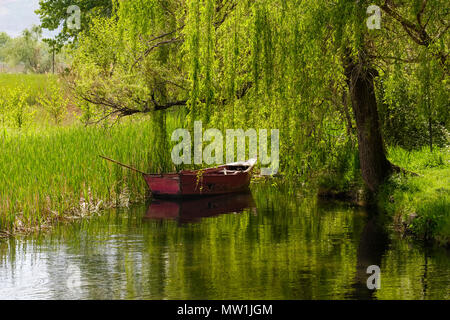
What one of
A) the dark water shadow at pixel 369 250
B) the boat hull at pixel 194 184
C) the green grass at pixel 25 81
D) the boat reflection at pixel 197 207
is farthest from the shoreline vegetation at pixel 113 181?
the green grass at pixel 25 81

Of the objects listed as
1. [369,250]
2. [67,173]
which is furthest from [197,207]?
[369,250]

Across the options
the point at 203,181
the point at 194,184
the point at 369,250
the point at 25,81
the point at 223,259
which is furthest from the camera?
the point at 25,81

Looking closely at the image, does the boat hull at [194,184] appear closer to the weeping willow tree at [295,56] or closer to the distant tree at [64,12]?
the weeping willow tree at [295,56]

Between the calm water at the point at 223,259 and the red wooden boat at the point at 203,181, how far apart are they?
2.09 metres

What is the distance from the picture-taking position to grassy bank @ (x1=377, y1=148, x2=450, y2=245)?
14.0 meters

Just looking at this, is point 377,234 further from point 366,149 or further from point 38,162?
point 38,162

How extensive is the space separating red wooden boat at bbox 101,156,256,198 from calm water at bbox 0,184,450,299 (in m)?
2.09

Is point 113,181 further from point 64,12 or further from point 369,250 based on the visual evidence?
point 64,12

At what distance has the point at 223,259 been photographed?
13.0 meters

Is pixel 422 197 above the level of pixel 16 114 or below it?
below

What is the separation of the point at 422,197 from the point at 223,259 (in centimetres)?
494

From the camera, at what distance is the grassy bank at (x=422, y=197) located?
14.0m

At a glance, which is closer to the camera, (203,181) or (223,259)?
(223,259)
